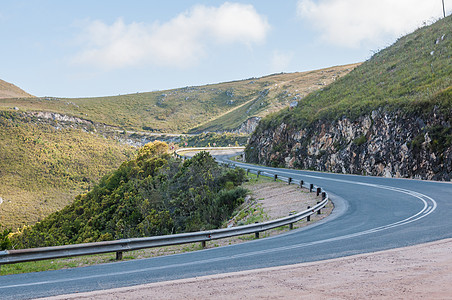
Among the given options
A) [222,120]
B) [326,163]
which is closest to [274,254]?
[326,163]

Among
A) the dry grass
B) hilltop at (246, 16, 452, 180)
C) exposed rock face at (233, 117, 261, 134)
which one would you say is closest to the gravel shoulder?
the dry grass

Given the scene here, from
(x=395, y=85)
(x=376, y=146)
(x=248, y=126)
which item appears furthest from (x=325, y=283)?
(x=248, y=126)

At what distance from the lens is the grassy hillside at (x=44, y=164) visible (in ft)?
192

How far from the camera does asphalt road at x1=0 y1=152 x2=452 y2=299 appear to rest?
6191mm

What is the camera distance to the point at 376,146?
91.9ft

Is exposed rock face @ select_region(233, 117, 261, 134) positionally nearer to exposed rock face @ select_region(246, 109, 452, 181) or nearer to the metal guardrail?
exposed rock face @ select_region(246, 109, 452, 181)

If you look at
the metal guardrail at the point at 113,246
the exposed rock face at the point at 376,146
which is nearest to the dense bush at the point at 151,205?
the exposed rock face at the point at 376,146

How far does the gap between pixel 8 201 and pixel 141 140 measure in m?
49.4

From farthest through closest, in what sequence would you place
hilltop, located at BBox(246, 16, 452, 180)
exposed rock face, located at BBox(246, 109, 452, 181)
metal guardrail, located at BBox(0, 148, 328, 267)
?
hilltop, located at BBox(246, 16, 452, 180) < exposed rock face, located at BBox(246, 109, 452, 181) < metal guardrail, located at BBox(0, 148, 328, 267)

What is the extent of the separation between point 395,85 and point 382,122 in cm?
896

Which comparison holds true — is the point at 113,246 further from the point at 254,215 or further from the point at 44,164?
the point at 44,164

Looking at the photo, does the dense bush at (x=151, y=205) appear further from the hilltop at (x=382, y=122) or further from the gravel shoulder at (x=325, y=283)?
the gravel shoulder at (x=325, y=283)

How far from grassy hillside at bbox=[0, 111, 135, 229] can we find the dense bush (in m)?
19.8

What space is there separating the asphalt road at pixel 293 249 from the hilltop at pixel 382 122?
8.02m
